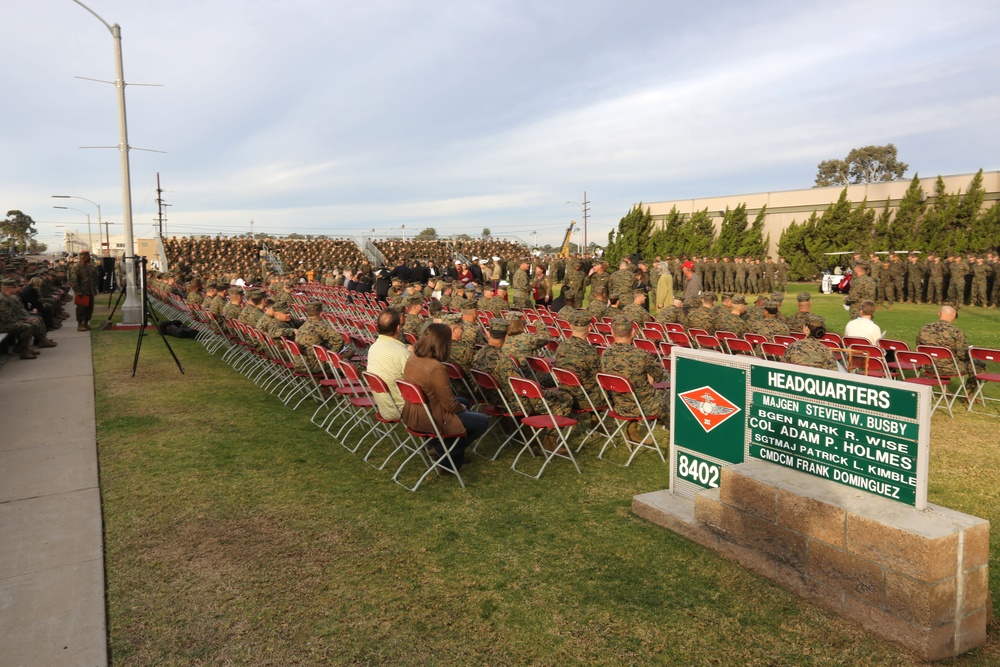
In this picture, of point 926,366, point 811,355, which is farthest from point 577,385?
point 926,366

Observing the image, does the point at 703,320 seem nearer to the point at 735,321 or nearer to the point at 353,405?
the point at 735,321

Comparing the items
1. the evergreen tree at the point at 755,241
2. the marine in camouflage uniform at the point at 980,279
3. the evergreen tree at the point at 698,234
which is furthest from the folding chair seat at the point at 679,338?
the evergreen tree at the point at 698,234

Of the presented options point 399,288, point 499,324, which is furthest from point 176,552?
point 399,288

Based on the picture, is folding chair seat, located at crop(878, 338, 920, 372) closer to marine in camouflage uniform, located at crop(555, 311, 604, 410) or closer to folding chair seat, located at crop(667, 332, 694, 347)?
folding chair seat, located at crop(667, 332, 694, 347)

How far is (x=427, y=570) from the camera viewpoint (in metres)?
3.84

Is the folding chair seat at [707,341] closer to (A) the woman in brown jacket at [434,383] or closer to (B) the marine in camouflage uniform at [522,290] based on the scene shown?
(A) the woman in brown jacket at [434,383]

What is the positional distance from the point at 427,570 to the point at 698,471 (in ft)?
6.64

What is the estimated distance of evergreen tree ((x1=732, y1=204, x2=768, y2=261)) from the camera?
36750 millimetres

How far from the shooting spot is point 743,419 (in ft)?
13.6

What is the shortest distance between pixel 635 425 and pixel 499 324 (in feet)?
5.76

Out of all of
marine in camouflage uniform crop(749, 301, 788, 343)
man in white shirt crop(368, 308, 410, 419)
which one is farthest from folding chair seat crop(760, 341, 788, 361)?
man in white shirt crop(368, 308, 410, 419)

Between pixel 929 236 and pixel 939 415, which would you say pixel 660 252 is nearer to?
pixel 929 236

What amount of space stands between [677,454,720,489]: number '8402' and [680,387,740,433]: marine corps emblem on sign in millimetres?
258

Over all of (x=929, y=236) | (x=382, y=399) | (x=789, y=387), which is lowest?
(x=382, y=399)
